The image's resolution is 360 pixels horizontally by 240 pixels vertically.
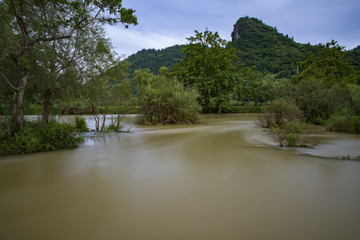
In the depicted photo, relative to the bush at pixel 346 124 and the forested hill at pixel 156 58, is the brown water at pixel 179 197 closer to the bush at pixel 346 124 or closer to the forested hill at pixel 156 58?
the bush at pixel 346 124

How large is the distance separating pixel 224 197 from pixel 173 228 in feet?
4.30

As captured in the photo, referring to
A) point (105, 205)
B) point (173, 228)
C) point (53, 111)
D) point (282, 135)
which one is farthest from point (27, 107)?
point (282, 135)

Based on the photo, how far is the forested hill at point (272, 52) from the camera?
57.5 m

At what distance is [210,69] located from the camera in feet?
103

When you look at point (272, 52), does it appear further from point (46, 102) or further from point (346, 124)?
point (46, 102)

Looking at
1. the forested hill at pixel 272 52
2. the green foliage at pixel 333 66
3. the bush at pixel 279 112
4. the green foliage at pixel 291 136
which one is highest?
the forested hill at pixel 272 52


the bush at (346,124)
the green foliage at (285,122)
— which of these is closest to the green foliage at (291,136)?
the green foliage at (285,122)

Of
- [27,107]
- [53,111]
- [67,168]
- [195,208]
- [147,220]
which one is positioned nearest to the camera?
[147,220]

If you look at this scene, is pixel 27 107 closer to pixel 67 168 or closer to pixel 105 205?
pixel 67 168

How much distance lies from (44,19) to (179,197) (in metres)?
8.64

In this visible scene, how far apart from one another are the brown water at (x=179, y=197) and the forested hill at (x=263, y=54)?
40.2m

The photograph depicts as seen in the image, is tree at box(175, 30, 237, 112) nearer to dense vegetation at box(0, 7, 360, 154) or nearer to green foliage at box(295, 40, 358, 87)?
green foliage at box(295, 40, 358, 87)

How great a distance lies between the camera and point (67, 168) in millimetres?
6035

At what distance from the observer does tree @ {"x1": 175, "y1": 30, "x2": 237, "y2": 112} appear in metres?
29.9
